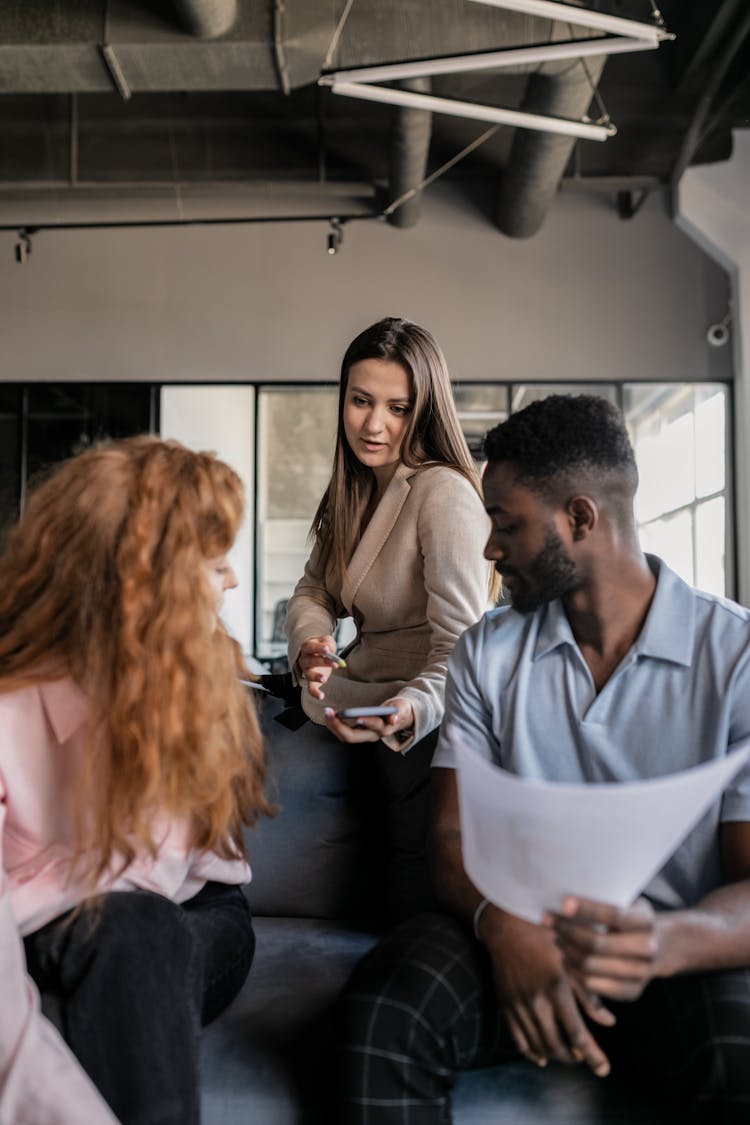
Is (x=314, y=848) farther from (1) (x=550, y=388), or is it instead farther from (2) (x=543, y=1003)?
(1) (x=550, y=388)

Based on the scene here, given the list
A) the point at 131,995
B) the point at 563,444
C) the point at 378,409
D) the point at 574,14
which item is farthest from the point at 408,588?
the point at 574,14

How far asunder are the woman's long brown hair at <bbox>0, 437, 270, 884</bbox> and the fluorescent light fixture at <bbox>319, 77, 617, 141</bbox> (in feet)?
10.1

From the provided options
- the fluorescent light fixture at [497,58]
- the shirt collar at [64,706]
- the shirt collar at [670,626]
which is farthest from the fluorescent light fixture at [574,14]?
the shirt collar at [64,706]

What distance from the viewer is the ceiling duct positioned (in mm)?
4973

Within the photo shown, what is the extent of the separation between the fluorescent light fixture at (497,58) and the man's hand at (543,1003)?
3433 mm

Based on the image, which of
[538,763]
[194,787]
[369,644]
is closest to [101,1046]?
[194,787]

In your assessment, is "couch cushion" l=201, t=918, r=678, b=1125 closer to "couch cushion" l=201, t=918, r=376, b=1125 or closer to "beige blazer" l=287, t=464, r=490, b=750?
"couch cushion" l=201, t=918, r=376, b=1125

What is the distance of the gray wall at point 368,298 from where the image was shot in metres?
7.93

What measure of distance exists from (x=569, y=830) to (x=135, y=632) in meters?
0.65

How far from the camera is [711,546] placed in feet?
25.4

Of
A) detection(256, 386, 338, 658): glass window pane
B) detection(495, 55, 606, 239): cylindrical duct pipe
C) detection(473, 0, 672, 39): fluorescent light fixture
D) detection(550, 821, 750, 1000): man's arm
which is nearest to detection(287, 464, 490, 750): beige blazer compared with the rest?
detection(550, 821, 750, 1000): man's arm

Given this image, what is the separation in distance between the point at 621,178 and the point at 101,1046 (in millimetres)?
7443

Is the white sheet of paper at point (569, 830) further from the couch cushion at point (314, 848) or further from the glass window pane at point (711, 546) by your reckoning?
→ the glass window pane at point (711, 546)

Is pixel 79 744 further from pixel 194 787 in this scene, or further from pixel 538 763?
pixel 538 763
